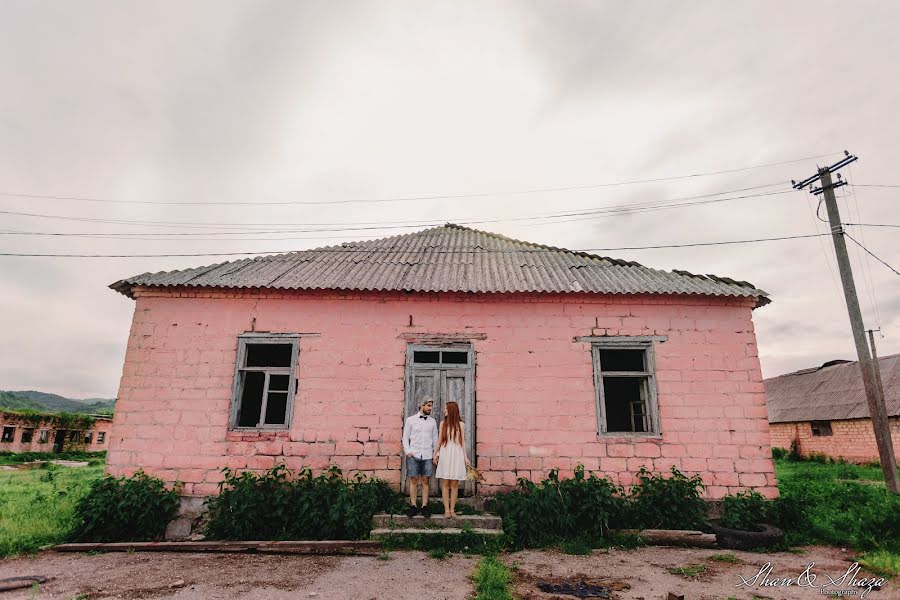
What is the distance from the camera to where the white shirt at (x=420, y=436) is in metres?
6.93

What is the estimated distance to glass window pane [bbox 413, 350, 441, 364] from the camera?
8.17m

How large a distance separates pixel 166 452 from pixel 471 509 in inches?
201

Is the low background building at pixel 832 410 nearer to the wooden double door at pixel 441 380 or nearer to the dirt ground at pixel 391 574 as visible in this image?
the dirt ground at pixel 391 574

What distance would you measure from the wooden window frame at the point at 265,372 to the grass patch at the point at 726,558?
6.58 m

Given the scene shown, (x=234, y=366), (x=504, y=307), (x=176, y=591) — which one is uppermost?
(x=504, y=307)

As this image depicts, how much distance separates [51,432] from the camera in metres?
32.5

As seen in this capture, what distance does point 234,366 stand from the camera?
8031 mm

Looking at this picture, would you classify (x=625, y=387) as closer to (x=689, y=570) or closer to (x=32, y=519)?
(x=689, y=570)

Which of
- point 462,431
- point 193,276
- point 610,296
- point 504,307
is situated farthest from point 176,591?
point 610,296

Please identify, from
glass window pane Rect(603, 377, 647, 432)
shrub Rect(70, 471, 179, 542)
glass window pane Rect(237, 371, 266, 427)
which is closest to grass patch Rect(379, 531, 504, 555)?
shrub Rect(70, 471, 179, 542)

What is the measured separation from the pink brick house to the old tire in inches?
39.0

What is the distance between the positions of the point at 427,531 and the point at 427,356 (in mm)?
2856

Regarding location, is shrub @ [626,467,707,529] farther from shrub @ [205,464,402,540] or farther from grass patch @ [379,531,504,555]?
shrub @ [205,464,402,540]

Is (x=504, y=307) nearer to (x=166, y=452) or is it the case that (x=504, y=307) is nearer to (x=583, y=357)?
(x=583, y=357)
